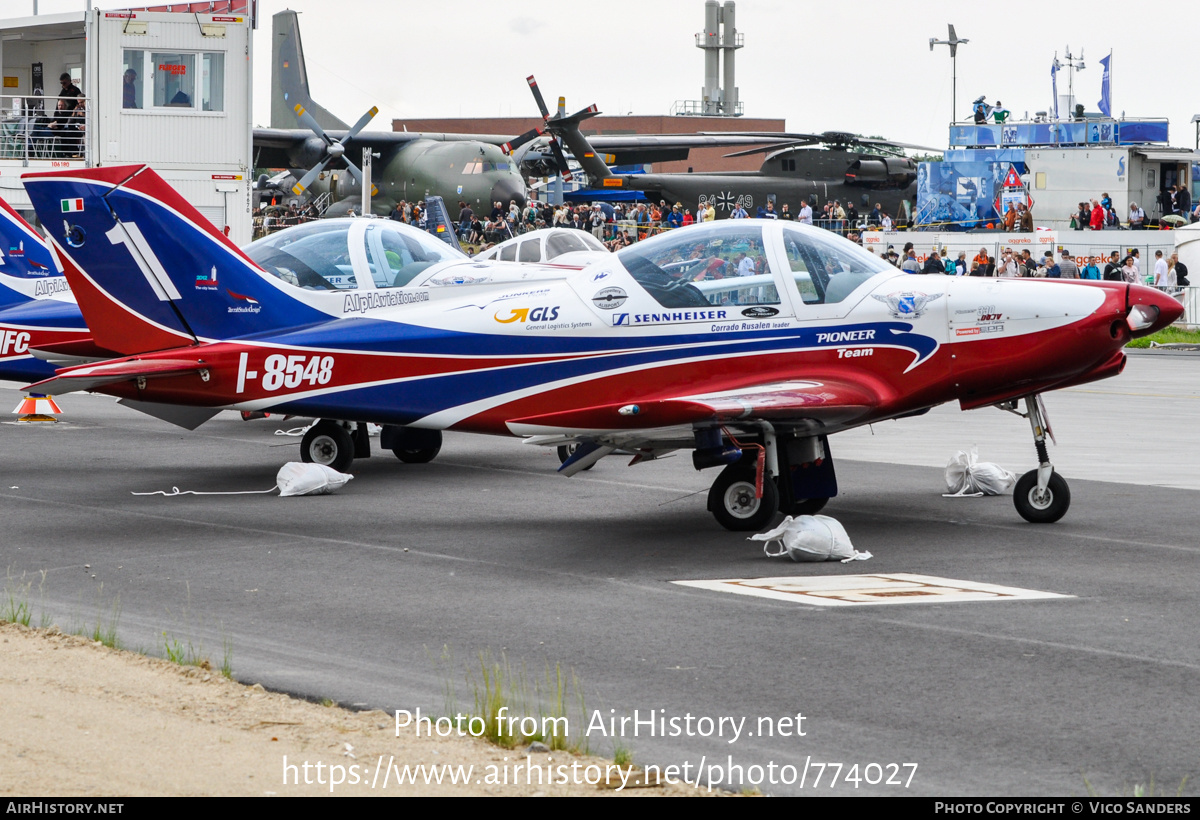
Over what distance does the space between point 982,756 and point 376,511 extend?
698 cm

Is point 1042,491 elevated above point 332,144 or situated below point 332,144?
below

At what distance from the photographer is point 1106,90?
4953 cm

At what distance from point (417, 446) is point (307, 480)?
6.65 ft

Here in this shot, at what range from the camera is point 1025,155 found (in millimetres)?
44094

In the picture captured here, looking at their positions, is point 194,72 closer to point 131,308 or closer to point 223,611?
point 131,308

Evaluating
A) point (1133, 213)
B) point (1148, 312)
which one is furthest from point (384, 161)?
point (1148, 312)

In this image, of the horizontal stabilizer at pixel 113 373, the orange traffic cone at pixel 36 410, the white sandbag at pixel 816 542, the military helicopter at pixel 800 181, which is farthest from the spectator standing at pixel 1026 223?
the horizontal stabilizer at pixel 113 373

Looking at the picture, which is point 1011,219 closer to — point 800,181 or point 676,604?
point 800,181

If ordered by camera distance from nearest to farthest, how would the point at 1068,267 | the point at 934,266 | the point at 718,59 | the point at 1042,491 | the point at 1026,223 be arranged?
the point at 1042,491, the point at 1068,267, the point at 934,266, the point at 1026,223, the point at 718,59

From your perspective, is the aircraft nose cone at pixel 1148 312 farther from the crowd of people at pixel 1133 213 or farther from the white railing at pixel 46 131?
the crowd of people at pixel 1133 213

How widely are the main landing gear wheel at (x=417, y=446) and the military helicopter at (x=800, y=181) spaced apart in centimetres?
3731

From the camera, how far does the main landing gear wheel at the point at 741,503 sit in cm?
1020

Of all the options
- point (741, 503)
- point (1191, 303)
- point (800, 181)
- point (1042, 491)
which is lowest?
point (741, 503)

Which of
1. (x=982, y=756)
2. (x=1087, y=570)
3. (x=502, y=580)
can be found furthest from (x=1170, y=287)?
(x=982, y=756)
